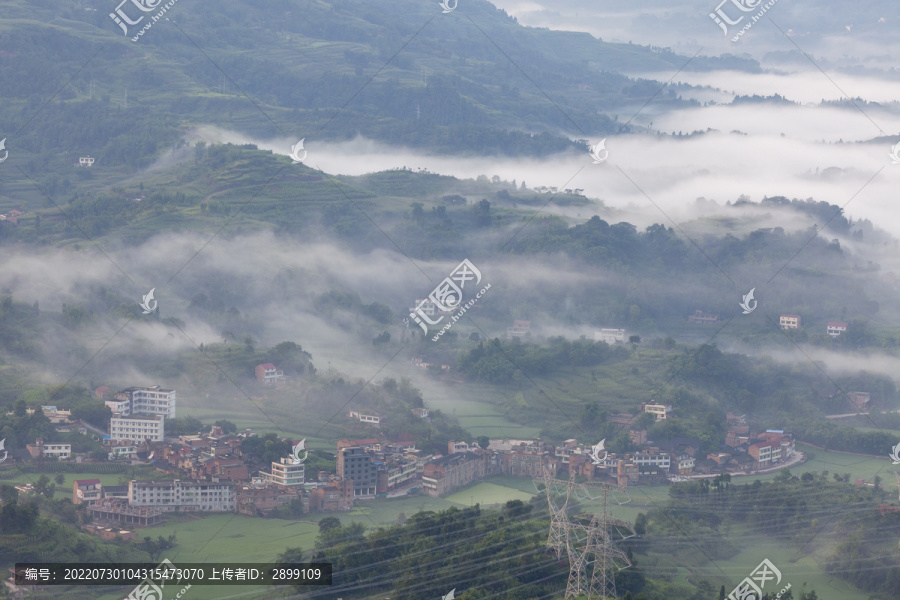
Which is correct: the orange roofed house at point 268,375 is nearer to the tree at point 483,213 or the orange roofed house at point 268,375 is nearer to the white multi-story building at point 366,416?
the white multi-story building at point 366,416

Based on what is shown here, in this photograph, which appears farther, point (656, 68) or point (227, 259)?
point (656, 68)

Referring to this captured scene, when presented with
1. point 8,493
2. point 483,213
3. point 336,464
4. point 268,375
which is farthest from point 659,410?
point 483,213

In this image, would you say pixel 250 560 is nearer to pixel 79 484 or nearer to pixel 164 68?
pixel 79 484

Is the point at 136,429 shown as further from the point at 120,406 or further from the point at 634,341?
the point at 634,341

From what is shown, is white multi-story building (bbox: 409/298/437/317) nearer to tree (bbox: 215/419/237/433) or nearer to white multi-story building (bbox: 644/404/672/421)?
white multi-story building (bbox: 644/404/672/421)

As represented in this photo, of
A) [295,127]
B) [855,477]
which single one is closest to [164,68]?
[295,127]

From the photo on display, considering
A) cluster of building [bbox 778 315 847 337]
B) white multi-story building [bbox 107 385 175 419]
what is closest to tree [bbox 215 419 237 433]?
white multi-story building [bbox 107 385 175 419]
